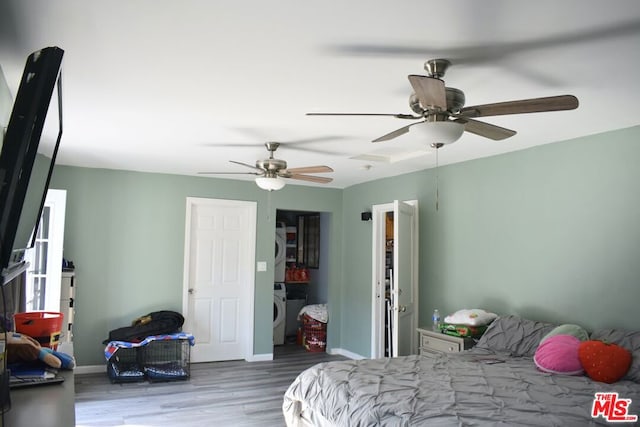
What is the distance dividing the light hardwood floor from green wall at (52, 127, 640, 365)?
0.70 meters

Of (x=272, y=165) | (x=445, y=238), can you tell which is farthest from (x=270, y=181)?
(x=445, y=238)

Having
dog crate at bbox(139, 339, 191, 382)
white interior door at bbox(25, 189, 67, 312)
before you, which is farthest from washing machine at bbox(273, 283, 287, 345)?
white interior door at bbox(25, 189, 67, 312)

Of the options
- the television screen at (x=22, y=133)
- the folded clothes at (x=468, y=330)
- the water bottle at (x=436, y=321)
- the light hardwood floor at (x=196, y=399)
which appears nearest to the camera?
the television screen at (x=22, y=133)

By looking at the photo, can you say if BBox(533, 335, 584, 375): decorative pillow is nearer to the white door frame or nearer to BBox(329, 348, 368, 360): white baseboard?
the white door frame

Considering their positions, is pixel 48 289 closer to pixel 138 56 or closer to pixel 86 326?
pixel 86 326

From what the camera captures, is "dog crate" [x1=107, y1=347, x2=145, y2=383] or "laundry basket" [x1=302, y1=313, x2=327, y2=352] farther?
"laundry basket" [x1=302, y1=313, x2=327, y2=352]

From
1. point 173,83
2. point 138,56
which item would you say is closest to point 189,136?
point 173,83

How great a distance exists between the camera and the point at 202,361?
6.17 metres

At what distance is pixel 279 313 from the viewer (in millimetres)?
7402

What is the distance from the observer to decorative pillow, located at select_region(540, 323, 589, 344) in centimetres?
342

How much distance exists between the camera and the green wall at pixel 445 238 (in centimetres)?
363

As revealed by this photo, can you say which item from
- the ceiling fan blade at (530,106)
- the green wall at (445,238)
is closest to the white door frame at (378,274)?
the green wall at (445,238)

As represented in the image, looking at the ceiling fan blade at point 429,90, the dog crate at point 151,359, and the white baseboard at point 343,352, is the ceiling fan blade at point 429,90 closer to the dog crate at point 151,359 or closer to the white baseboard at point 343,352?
the dog crate at point 151,359

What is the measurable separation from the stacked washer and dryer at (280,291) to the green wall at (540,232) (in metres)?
2.58
